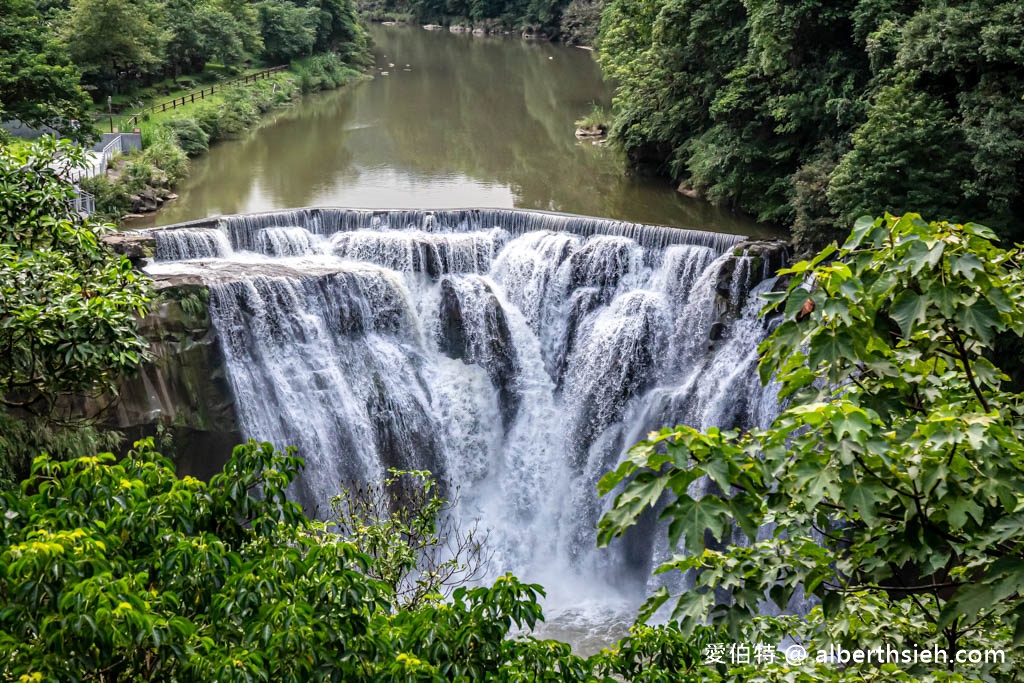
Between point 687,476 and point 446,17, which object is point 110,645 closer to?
point 687,476

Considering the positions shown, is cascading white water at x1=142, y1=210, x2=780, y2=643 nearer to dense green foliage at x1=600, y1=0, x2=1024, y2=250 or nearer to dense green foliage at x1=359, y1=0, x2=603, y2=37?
dense green foliage at x1=600, y1=0, x2=1024, y2=250

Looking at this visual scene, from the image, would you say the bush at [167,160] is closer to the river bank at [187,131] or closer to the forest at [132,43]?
the river bank at [187,131]

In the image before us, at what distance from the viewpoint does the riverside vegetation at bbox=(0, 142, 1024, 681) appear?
4.16 metres

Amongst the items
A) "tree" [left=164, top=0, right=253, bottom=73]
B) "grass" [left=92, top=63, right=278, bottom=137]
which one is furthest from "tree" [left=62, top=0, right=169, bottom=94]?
"tree" [left=164, top=0, right=253, bottom=73]

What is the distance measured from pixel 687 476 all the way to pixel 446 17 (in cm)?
8312

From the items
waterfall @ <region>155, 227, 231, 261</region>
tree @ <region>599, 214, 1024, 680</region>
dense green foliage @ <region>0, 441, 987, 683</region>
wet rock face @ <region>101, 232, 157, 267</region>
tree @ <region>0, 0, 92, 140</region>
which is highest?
tree @ <region>599, 214, 1024, 680</region>

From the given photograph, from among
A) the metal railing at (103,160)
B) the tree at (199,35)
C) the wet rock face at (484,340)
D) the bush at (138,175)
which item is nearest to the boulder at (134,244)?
the metal railing at (103,160)

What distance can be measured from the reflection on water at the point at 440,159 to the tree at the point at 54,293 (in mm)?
15432

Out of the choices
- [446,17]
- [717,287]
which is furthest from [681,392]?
[446,17]

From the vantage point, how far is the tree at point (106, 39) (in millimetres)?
37594

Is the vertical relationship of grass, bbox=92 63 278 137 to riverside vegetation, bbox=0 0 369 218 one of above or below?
below

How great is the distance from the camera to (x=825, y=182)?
20234mm

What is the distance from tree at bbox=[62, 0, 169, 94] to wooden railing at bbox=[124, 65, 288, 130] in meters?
1.93

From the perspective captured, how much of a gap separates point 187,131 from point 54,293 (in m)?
27.2
